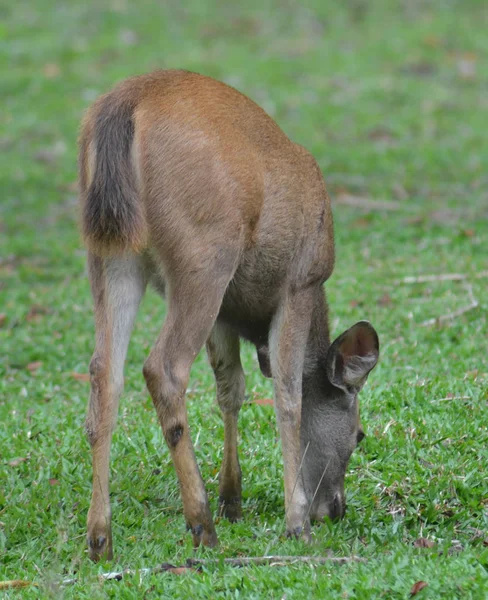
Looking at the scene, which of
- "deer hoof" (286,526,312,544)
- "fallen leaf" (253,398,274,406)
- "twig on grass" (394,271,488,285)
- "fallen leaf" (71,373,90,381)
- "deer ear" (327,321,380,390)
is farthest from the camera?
"twig on grass" (394,271,488,285)

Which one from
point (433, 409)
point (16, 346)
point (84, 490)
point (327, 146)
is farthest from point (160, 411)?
point (327, 146)

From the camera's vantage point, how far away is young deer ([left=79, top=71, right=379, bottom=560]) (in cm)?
474

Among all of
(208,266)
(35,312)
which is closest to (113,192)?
(208,266)

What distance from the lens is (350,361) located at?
558 cm

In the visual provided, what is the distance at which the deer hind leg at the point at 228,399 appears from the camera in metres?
5.60

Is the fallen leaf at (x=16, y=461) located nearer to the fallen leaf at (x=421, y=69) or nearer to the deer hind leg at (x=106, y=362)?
the deer hind leg at (x=106, y=362)

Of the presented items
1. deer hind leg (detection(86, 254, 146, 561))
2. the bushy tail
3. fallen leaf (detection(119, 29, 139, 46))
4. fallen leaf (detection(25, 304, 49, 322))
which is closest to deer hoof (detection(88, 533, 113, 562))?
deer hind leg (detection(86, 254, 146, 561))

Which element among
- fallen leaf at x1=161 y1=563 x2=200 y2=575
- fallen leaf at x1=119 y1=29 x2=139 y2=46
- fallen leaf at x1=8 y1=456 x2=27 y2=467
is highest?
fallen leaf at x1=161 y1=563 x2=200 y2=575

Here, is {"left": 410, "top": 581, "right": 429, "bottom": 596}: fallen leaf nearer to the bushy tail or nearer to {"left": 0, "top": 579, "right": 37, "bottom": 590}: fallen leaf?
{"left": 0, "top": 579, "right": 37, "bottom": 590}: fallen leaf

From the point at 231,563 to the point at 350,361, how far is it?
54.0 inches

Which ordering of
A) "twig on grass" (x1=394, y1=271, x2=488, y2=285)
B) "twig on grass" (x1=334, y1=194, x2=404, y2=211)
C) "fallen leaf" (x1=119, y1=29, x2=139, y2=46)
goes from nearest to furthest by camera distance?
"twig on grass" (x1=394, y1=271, x2=488, y2=285), "twig on grass" (x1=334, y1=194, x2=404, y2=211), "fallen leaf" (x1=119, y1=29, x2=139, y2=46)

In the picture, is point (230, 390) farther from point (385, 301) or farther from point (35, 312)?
point (35, 312)

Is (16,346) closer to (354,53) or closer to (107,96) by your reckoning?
(107,96)

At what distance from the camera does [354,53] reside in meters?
17.3
